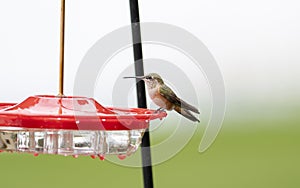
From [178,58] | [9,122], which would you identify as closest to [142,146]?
[9,122]

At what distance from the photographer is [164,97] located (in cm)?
218

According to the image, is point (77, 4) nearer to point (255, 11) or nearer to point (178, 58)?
point (255, 11)

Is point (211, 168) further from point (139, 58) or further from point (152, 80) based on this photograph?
point (139, 58)

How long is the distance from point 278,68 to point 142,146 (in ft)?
17.0

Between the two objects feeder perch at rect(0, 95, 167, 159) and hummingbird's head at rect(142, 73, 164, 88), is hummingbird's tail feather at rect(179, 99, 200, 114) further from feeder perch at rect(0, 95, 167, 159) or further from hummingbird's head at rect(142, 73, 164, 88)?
feeder perch at rect(0, 95, 167, 159)

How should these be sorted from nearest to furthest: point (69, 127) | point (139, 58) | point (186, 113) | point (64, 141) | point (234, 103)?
point (69, 127) → point (64, 141) → point (139, 58) → point (186, 113) → point (234, 103)

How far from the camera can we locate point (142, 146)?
1.98 metres

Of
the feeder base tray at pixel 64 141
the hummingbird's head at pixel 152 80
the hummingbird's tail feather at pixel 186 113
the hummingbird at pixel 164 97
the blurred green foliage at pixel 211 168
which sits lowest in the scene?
the feeder base tray at pixel 64 141

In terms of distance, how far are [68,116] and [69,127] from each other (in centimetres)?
3

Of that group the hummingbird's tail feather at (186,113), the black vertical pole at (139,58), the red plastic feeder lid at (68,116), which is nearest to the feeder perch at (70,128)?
the red plastic feeder lid at (68,116)

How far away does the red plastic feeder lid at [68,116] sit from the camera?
1.64 m

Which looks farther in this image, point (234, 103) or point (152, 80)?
point (234, 103)

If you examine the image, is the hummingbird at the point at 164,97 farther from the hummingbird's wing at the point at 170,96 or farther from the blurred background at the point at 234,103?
the blurred background at the point at 234,103

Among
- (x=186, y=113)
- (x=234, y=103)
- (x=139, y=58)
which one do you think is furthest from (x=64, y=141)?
(x=234, y=103)
